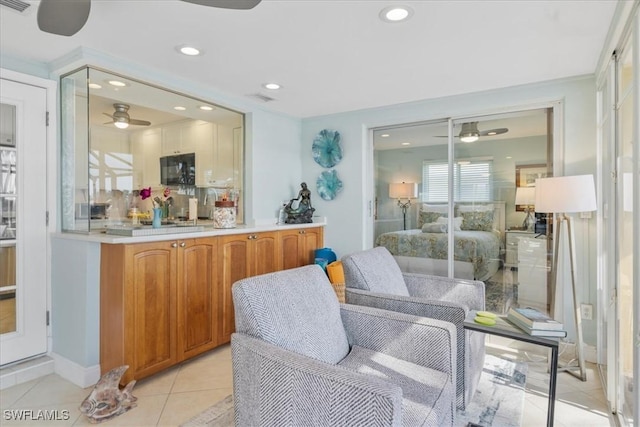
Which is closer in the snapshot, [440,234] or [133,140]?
[440,234]

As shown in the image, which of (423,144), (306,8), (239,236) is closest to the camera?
(306,8)

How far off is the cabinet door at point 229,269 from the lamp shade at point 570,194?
2.40 m

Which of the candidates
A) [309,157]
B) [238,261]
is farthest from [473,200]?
[238,261]

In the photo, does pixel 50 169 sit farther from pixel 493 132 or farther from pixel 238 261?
pixel 493 132

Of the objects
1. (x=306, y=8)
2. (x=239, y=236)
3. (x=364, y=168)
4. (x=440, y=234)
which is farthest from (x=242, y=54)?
(x=440, y=234)

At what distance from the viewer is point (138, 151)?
14.1ft

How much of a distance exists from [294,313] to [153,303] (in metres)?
1.31

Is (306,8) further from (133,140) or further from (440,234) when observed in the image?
(133,140)

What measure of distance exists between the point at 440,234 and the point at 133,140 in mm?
3668

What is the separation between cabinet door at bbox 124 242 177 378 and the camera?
2309 mm

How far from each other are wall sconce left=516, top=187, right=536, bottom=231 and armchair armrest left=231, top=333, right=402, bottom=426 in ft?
8.89

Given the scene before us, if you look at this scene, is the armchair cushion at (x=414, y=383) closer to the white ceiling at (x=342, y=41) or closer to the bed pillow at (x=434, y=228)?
the white ceiling at (x=342, y=41)

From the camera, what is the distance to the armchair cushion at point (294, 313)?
5.05 ft

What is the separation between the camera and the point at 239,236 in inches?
122
